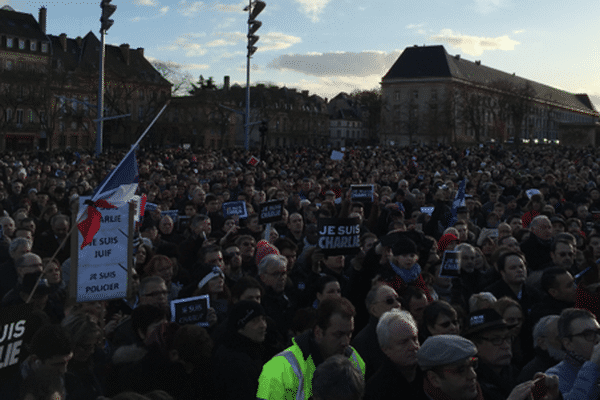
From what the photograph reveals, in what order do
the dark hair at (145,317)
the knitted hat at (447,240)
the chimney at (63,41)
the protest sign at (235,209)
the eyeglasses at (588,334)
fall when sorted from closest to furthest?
1. the eyeglasses at (588,334)
2. the dark hair at (145,317)
3. the knitted hat at (447,240)
4. the protest sign at (235,209)
5. the chimney at (63,41)

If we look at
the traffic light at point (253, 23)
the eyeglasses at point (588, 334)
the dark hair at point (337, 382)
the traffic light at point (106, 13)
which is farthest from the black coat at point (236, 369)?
the traffic light at point (253, 23)

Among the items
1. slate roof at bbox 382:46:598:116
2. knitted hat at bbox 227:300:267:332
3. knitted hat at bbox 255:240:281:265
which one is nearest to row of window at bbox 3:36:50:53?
slate roof at bbox 382:46:598:116

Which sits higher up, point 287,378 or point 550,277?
point 550,277

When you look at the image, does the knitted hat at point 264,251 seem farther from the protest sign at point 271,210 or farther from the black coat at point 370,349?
the black coat at point 370,349

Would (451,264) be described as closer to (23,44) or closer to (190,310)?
(190,310)

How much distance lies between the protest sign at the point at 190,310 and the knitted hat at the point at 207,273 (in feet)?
2.12

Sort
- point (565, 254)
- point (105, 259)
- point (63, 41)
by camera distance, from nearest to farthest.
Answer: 1. point (105, 259)
2. point (565, 254)
3. point (63, 41)

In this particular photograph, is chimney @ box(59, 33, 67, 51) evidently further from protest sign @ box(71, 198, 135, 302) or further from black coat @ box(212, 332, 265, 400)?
black coat @ box(212, 332, 265, 400)

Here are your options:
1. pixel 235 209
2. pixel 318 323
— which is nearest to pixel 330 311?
pixel 318 323

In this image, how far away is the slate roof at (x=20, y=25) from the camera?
76000 millimetres

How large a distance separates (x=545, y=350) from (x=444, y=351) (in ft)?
4.65

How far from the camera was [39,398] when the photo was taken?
3545 millimetres

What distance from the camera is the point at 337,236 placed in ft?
23.0

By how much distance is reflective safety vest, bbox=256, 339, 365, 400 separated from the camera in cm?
388
